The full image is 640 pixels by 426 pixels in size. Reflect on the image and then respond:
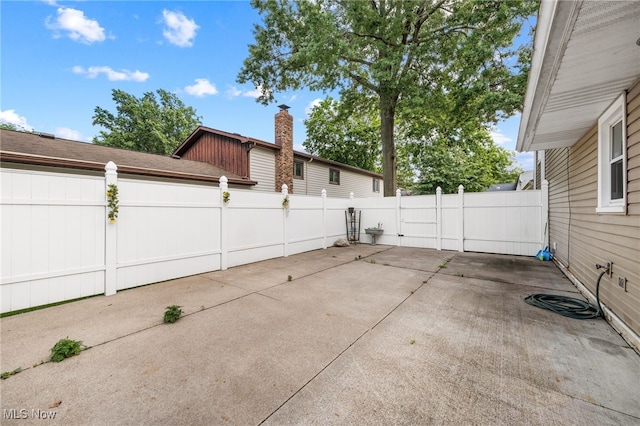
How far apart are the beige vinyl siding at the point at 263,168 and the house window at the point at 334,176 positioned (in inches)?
171

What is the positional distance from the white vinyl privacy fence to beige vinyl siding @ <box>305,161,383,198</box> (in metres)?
4.30

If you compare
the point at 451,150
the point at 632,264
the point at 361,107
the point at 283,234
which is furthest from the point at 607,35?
the point at 451,150

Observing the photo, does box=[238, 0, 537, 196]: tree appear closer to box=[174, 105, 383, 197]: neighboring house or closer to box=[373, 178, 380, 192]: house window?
box=[174, 105, 383, 197]: neighboring house

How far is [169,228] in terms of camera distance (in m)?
4.83

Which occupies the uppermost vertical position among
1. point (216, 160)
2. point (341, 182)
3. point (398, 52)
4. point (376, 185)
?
point (398, 52)

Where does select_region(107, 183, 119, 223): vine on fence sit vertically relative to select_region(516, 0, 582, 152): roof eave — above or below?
below

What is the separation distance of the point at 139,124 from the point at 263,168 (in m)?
19.4

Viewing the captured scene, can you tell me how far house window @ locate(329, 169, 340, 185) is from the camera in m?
14.4

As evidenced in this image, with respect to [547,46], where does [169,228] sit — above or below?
below

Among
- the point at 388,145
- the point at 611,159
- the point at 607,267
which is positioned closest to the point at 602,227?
the point at 607,267

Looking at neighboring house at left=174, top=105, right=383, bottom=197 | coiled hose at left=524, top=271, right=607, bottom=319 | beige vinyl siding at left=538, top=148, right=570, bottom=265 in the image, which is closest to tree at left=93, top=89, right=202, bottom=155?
neighboring house at left=174, top=105, right=383, bottom=197

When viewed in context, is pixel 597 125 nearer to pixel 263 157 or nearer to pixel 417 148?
pixel 263 157

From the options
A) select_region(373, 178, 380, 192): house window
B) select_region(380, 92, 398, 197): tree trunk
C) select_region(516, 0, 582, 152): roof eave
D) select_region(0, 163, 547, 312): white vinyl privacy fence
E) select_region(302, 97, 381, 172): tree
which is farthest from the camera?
select_region(302, 97, 381, 172): tree

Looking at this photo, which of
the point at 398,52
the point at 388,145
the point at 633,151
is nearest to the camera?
the point at 633,151
